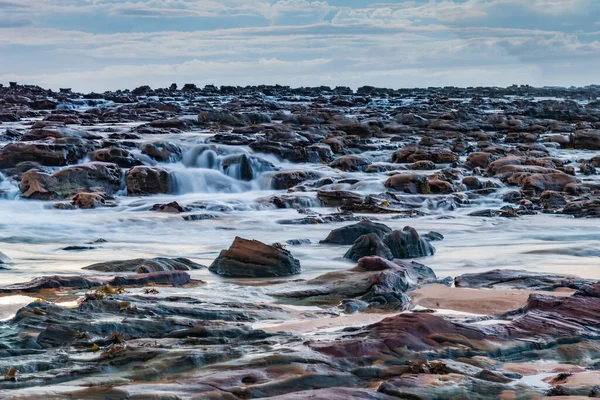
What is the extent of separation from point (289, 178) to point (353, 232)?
948 centimetres

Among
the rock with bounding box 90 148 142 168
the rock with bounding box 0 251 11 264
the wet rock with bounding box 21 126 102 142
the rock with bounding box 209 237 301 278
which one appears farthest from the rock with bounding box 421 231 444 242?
the wet rock with bounding box 21 126 102 142

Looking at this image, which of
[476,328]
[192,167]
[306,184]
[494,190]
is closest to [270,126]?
[192,167]

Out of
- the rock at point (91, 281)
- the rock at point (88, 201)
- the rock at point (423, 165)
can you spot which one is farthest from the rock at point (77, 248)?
the rock at point (423, 165)

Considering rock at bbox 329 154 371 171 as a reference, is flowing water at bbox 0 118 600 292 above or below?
below

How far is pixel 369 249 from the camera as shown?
39.4ft

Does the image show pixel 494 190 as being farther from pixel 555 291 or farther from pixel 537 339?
pixel 537 339

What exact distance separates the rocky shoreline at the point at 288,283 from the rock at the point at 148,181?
0.05 m

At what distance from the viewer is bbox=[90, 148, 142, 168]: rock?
2369cm

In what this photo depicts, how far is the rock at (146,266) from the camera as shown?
1043 cm

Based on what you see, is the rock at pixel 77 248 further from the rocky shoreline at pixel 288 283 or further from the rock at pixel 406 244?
the rock at pixel 406 244

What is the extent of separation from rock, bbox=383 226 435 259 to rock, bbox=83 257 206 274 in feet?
9.71

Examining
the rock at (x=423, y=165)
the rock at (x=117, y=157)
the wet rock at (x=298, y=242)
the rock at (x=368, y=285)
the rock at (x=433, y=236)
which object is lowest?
the rock at (x=433, y=236)

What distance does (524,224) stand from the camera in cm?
1689

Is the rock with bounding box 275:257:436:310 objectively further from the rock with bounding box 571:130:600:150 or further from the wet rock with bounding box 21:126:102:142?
the rock with bounding box 571:130:600:150
